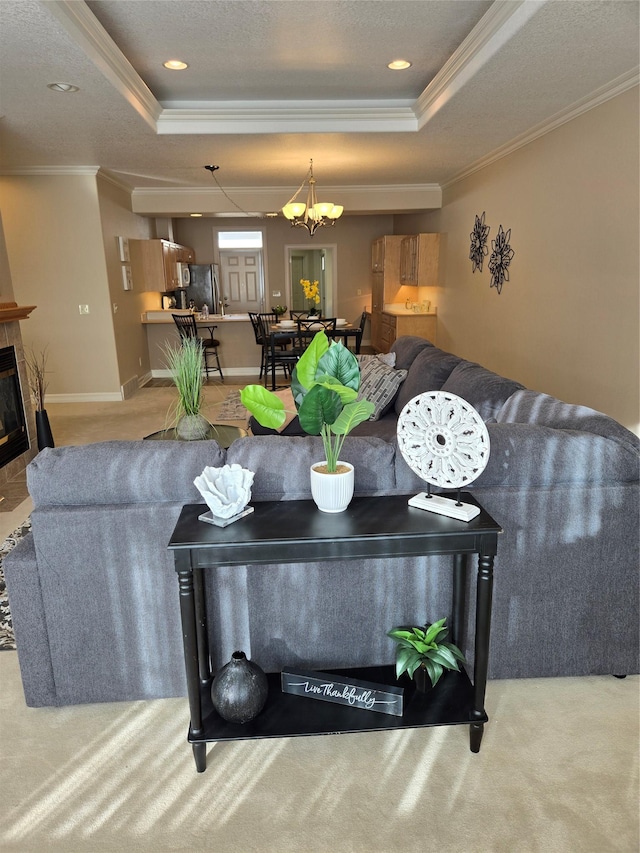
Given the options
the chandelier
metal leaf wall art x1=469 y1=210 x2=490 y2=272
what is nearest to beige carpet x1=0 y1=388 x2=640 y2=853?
metal leaf wall art x1=469 y1=210 x2=490 y2=272

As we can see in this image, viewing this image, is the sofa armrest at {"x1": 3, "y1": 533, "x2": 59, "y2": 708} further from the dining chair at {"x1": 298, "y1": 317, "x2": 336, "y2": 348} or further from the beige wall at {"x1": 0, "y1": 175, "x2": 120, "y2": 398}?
the dining chair at {"x1": 298, "y1": 317, "x2": 336, "y2": 348}

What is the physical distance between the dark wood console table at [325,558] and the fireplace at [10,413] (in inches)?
132

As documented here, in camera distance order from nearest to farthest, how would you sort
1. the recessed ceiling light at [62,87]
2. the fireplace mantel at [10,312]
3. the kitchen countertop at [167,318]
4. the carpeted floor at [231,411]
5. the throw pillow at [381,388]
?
the recessed ceiling light at [62,87] → the throw pillow at [381,388] → the fireplace mantel at [10,312] → the carpeted floor at [231,411] → the kitchen countertop at [167,318]

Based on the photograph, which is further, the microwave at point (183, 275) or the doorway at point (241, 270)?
the doorway at point (241, 270)

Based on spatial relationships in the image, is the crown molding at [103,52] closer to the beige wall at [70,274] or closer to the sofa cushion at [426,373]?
the beige wall at [70,274]

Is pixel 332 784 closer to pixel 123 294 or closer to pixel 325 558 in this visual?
pixel 325 558

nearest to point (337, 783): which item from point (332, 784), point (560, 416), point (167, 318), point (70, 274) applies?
point (332, 784)

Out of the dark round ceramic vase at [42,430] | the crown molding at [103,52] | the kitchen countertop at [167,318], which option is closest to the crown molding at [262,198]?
the kitchen countertop at [167,318]

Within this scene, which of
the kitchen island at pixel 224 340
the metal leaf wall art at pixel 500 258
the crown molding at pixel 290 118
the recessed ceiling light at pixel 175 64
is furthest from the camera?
the kitchen island at pixel 224 340

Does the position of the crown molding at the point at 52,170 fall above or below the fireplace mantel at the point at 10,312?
above

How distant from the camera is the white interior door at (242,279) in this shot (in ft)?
33.8

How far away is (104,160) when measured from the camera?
5809 mm

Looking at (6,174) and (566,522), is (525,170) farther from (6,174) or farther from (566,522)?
(6,174)

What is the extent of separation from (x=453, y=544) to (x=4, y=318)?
4015 mm
